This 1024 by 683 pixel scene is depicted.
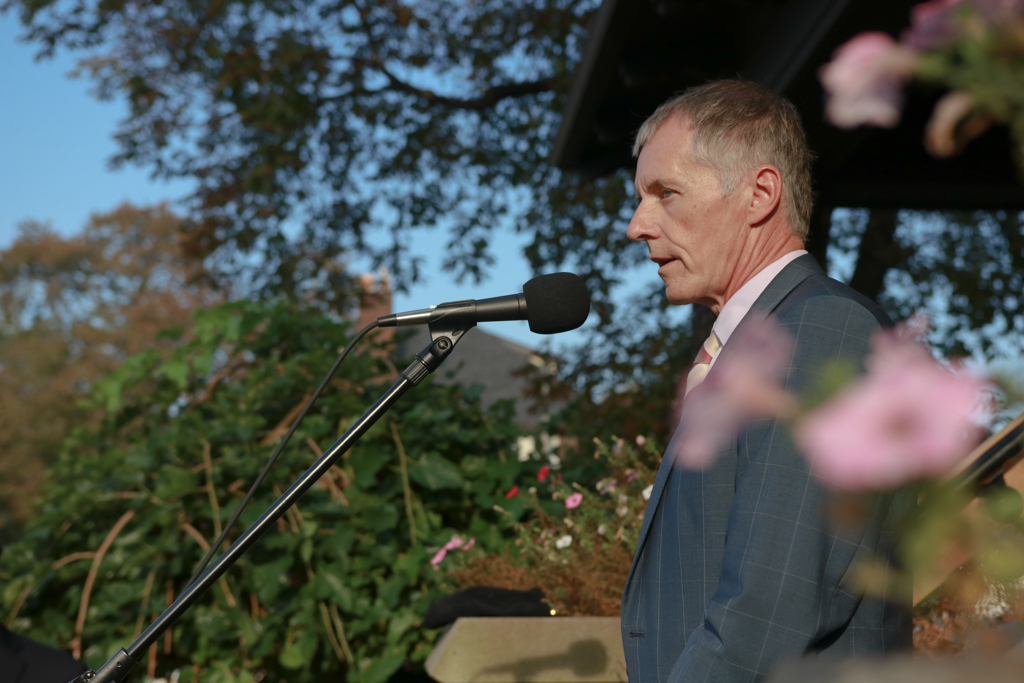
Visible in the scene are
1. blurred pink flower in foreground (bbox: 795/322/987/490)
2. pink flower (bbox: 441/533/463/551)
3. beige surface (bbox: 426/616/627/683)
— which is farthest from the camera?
pink flower (bbox: 441/533/463/551)

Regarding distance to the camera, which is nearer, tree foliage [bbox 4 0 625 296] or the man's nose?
the man's nose

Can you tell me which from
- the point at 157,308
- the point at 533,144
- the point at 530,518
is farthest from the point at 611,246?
the point at 157,308

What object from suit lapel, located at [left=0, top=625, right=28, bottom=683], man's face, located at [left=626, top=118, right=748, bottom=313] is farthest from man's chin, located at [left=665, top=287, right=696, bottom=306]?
suit lapel, located at [left=0, top=625, right=28, bottom=683]

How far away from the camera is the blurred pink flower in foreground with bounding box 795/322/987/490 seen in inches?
13.1

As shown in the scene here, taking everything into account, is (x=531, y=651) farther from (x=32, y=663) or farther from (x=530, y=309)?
(x=32, y=663)

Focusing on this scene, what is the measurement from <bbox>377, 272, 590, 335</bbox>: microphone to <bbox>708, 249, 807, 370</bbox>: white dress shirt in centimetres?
27

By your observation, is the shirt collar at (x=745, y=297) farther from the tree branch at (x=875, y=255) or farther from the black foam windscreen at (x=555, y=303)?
the tree branch at (x=875, y=255)

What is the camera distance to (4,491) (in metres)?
29.3

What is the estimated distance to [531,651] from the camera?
2543mm

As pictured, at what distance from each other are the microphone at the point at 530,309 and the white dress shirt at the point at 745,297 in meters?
0.27

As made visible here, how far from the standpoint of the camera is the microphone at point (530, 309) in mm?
1705

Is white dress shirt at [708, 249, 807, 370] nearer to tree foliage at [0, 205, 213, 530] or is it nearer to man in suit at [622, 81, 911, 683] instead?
man in suit at [622, 81, 911, 683]

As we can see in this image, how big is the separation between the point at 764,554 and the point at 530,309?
0.65 m


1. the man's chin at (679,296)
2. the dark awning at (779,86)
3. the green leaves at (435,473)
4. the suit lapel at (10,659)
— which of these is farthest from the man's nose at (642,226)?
the suit lapel at (10,659)
